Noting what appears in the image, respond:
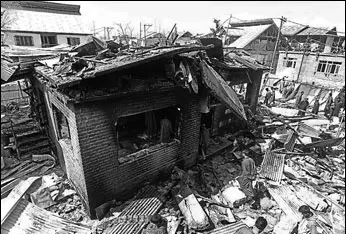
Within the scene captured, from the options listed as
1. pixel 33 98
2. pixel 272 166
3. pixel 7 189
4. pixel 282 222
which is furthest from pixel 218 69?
pixel 7 189

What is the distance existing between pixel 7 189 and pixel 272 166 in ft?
31.0

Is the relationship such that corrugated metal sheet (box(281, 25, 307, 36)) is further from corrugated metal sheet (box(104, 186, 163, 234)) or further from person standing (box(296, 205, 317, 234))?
corrugated metal sheet (box(104, 186, 163, 234))

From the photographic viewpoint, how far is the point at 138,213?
18.6 ft

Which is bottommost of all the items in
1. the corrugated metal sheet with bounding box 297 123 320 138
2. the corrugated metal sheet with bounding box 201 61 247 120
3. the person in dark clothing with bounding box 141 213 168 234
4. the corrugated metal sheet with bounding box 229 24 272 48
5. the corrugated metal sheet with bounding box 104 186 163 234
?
the person in dark clothing with bounding box 141 213 168 234

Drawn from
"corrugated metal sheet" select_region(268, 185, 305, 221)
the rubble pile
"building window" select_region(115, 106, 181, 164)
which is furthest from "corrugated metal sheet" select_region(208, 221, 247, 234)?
"building window" select_region(115, 106, 181, 164)

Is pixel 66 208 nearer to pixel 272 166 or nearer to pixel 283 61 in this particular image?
pixel 272 166

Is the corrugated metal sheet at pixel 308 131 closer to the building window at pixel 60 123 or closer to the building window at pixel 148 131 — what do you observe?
the building window at pixel 148 131

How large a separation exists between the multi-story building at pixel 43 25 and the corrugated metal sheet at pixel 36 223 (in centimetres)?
2577

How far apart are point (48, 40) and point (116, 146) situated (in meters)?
31.2

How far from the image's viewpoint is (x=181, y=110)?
264 inches

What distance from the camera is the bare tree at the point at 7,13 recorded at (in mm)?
26578

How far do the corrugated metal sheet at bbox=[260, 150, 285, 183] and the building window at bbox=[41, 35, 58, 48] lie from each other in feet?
105

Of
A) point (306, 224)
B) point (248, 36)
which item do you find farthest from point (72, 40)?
point (306, 224)

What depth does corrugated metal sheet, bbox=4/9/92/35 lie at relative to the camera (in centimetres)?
2789
